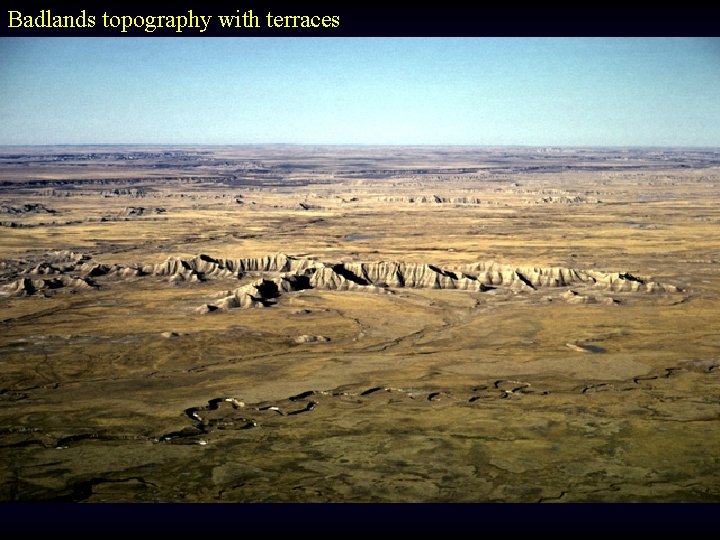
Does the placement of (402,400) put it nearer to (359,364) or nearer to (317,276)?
(359,364)

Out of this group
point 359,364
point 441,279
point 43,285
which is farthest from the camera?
point 441,279

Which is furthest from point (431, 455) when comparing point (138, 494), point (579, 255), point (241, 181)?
point (241, 181)

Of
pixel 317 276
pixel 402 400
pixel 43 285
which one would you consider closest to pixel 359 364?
pixel 402 400

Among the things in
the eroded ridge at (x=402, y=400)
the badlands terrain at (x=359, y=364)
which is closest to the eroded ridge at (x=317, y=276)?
the badlands terrain at (x=359, y=364)

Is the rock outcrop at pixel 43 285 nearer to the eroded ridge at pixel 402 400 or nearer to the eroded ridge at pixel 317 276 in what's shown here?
the eroded ridge at pixel 317 276

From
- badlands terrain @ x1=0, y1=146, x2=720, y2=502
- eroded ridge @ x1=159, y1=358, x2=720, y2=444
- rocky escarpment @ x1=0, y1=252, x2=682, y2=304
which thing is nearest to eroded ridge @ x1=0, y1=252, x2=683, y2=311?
rocky escarpment @ x1=0, y1=252, x2=682, y2=304

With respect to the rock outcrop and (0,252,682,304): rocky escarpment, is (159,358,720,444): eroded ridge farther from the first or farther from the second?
the rock outcrop

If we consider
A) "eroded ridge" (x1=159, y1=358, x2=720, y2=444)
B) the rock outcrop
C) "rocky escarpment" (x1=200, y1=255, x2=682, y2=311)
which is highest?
"rocky escarpment" (x1=200, y1=255, x2=682, y2=311)

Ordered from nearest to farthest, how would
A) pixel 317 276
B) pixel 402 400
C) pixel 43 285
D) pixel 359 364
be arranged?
1. pixel 402 400
2. pixel 359 364
3. pixel 43 285
4. pixel 317 276

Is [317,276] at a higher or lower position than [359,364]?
higher

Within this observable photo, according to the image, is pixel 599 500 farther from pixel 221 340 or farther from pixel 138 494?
pixel 221 340
